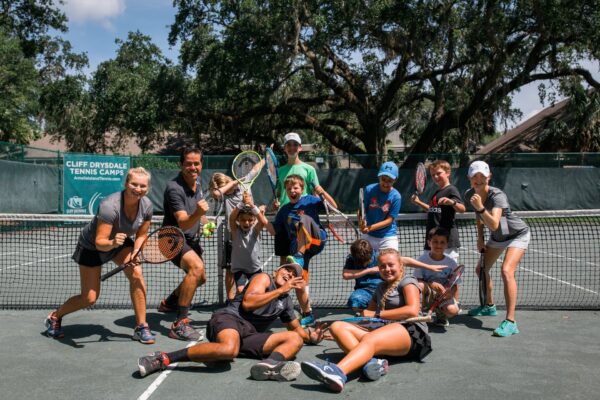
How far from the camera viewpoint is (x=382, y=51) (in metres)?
23.9

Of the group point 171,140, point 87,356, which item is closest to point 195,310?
point 87,356

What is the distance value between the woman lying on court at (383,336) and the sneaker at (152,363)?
1148mm

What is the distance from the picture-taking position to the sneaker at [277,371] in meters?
4.70

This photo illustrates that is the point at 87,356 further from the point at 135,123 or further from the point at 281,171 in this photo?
the point at 135,123

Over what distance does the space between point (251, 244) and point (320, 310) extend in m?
1.36

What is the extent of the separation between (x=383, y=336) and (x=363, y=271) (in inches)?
46.2

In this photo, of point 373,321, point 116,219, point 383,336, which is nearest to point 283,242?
point 373,321

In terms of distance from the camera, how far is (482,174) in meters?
6.25

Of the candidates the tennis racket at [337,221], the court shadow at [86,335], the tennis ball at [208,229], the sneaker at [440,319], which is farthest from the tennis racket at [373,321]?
the tennis ball at [208,229]

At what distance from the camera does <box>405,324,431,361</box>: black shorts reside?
517 centimetres

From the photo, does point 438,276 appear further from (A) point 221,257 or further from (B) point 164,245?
(B) point 164,245

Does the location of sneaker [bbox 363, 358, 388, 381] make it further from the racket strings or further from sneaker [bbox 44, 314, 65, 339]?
sneaker [bbox 44, 314, 65, 339]

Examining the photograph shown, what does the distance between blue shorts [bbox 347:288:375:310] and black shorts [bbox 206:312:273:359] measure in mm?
1152

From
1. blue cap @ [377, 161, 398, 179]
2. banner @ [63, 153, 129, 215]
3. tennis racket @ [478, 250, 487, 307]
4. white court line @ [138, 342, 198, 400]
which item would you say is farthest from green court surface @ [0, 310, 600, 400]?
banner @ [63, 153, 129, 215]
